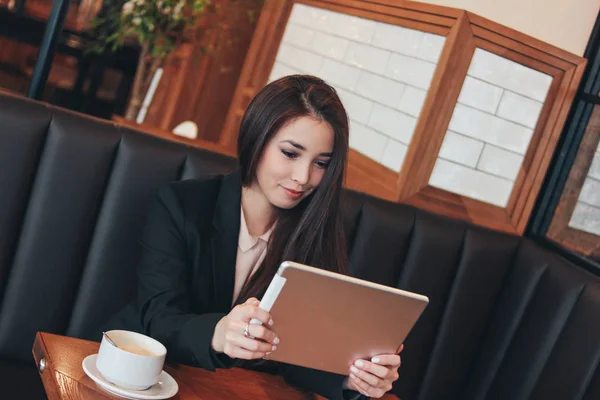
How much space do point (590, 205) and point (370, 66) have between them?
38.0 inches

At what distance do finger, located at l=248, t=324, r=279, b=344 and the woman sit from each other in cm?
27

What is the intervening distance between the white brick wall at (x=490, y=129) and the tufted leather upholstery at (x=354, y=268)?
0.24m

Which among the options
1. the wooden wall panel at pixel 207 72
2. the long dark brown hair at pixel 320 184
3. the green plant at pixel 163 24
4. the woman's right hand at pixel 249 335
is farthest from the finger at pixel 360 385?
the wooden wall panel at pixel 207 72

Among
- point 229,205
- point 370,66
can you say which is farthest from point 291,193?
point 370,66

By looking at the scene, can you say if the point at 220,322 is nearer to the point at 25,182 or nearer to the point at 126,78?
the point at 25,182

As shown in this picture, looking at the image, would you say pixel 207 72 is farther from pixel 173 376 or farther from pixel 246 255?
pixel 173 376

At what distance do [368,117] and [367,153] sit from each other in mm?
158

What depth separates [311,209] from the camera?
1.66 metres

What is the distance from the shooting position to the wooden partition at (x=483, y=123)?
7.43 ft

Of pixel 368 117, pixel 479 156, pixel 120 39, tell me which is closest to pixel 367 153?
pixel 368 117

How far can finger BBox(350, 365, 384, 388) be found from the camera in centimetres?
134

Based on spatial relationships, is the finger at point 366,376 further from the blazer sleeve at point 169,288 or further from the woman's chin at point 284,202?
the woman's chin at point 284,202

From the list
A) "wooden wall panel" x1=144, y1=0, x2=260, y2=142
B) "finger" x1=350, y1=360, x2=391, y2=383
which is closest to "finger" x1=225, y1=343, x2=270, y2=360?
"finger" x1=350, y1=360, x2=391, y2=383

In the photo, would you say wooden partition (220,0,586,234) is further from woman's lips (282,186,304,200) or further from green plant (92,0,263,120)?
green plant (92,0,263,120)
